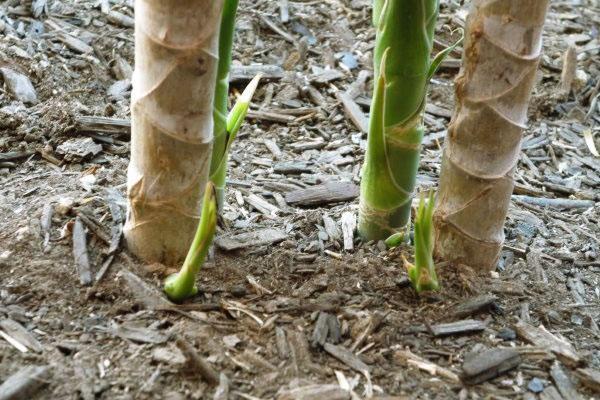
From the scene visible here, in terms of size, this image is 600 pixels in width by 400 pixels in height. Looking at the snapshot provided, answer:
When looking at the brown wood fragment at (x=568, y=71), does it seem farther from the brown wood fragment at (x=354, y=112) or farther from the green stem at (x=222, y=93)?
the green stem at (x=222, y=93)

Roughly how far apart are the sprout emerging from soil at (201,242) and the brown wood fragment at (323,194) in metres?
0.41

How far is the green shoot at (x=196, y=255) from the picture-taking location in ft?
4.31

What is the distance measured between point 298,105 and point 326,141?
21 cm

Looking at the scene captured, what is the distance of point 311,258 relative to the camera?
5.47 feet

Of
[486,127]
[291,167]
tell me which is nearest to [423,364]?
[486,127]

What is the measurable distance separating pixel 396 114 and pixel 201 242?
477 millimetres

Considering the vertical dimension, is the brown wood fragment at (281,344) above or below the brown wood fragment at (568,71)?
below

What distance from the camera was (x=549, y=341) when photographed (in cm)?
144

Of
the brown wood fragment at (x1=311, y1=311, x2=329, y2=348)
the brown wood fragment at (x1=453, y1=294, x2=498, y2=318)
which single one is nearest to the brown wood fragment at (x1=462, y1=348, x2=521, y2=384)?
the brown wood fragment at (x1=453, y1=294, x2=498, y2=318)

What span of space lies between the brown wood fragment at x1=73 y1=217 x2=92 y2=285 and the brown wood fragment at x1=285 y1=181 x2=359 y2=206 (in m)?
0.58

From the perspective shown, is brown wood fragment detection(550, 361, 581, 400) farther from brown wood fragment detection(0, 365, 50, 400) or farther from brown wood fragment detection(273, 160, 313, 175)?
Result: brown wood fragment detection(273, 160, 313, 175)

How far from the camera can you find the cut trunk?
1.49 meters

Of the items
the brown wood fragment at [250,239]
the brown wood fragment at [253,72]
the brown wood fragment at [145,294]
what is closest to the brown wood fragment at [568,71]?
the brown wood fragment at [253,72]

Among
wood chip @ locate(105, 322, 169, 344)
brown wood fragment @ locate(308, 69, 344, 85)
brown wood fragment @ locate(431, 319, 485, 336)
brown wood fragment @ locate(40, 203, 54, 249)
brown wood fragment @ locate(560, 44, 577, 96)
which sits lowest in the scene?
wood chip @ locate(105, 322, 169, 344)
